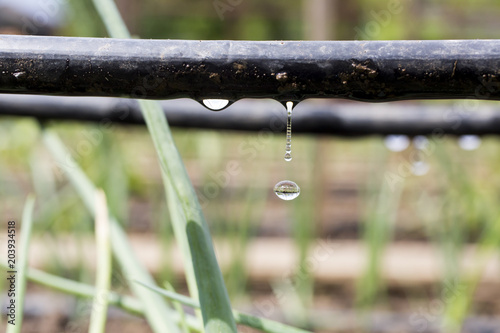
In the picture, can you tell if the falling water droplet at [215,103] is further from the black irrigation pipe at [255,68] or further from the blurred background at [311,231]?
the blurred background at [311,231]

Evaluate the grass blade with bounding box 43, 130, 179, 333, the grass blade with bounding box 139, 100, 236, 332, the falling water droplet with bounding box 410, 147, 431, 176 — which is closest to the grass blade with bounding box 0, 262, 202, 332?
the grass blade with bounding box 43, 130, 179, 333

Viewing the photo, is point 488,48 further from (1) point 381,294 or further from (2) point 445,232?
(1) point 381,294

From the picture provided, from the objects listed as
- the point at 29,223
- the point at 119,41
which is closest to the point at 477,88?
the point at 119,41

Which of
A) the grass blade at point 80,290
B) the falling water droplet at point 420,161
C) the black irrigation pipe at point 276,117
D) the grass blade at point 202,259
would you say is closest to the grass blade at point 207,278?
the grass blade at point 202,259

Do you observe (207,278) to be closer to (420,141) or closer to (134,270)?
(134,270)

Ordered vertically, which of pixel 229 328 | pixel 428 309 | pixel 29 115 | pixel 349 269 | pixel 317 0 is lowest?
pixel 229 328

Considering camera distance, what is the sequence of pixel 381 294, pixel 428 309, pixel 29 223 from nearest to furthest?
pixel 29 223 → pixel 428 309 → pixel 381 294
